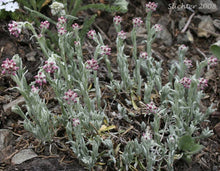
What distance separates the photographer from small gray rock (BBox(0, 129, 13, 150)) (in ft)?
7.77

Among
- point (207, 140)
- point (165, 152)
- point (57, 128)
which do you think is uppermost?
point (57, 128)

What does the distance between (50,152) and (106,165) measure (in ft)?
1.64

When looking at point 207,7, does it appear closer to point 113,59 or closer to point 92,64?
point 113,59

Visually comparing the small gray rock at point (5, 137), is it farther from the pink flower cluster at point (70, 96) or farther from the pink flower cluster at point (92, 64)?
the pink flower cluster at point (92, 64)

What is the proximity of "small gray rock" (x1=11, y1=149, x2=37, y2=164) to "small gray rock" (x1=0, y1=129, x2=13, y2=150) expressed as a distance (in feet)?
0.51

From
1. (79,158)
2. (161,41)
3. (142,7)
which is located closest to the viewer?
(79,158)

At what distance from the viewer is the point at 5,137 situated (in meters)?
2.42

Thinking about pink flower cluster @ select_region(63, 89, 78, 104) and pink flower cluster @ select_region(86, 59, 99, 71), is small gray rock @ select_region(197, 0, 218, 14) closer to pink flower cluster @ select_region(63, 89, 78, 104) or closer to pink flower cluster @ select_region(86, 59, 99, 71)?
pink flower cluster @ select_region(86, 59, 99, 71)

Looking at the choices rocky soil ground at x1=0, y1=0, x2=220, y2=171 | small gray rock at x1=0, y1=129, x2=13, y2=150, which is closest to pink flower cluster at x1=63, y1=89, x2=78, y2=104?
rocky soil ground at x1=0, y1=0, x2=220, y2=171

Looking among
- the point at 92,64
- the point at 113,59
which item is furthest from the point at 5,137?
the point at 113,59

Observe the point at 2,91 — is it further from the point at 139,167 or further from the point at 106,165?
the point at 139,167

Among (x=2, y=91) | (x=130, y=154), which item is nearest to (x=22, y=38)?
(x=2, y=91)

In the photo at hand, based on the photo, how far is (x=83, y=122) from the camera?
90.5 inches

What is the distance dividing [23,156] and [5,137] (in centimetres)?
29
